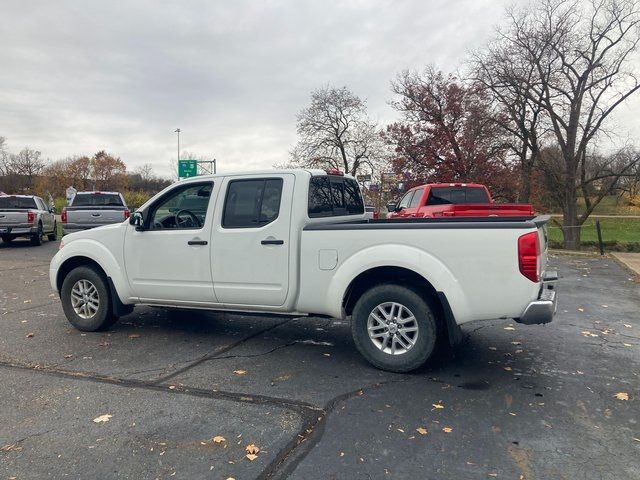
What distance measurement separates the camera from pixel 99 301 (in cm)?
598

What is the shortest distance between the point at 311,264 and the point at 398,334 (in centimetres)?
106

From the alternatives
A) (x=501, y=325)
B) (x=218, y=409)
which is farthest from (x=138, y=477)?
(x=501, y=325)

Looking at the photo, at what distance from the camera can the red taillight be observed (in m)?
3.97

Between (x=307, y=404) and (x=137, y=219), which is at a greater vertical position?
(x=137, y=219)

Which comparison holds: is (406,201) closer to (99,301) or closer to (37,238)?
(99,301)

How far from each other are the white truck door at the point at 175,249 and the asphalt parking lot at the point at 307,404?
63 cm

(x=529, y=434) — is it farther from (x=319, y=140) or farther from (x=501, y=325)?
(x=319, y=140)

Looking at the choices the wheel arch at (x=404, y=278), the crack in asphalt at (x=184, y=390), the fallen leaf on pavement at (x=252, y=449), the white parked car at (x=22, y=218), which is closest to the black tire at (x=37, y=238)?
the white parked car at (x=22, y=218)

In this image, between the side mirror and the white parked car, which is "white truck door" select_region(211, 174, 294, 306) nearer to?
the side mirror

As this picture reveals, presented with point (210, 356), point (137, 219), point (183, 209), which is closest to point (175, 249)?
point (183, 209)

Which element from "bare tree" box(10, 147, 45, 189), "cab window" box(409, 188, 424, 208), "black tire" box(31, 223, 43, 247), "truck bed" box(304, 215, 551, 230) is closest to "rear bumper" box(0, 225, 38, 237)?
"black tire" box(31, 223, 43, 247)

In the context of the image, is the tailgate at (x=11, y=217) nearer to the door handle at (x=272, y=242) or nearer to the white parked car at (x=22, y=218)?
the white parked car at (x=22, y=218)

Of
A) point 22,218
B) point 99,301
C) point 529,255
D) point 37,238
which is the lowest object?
point 37,238

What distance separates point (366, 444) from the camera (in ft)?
10.6
